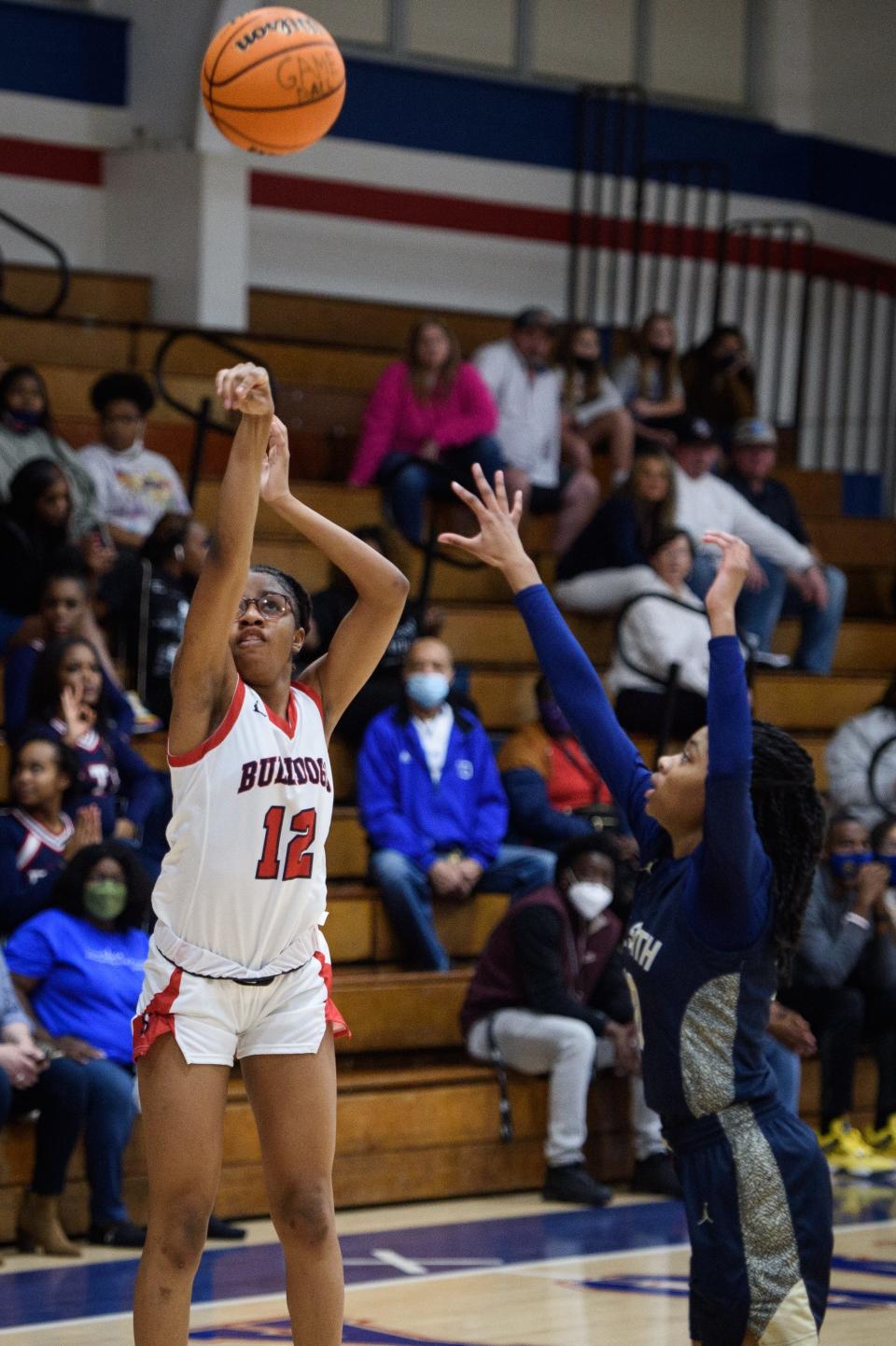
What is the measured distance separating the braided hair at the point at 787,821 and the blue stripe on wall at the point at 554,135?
8736 millimetres

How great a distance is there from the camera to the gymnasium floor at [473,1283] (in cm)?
517

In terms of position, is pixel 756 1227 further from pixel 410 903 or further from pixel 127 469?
pixel 127 469

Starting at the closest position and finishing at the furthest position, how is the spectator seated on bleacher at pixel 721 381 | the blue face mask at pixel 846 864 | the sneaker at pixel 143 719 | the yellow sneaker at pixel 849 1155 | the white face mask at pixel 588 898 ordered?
1. the white face mask at pixel 588 898
2. the yellow sneaker at pixel 849 1155
3. the sneaker at pixel 143 719
4. the blue face mask at pixel 846 864
5. the spectator seated on bleacher at pixel 721 381

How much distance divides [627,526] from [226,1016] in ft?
19.1

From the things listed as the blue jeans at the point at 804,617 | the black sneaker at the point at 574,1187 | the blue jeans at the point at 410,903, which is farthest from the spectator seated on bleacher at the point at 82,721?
the blue jeans at the point at 804,617

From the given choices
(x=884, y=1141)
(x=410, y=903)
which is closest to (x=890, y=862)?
(x=884, y=1141)

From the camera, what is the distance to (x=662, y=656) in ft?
28.9

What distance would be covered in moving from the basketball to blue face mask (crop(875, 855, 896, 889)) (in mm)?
4015

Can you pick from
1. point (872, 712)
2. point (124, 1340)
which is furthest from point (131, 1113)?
point (872, 712)

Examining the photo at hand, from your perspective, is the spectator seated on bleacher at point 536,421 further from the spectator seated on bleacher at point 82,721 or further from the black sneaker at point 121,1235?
the black sneaker at point 121,1235

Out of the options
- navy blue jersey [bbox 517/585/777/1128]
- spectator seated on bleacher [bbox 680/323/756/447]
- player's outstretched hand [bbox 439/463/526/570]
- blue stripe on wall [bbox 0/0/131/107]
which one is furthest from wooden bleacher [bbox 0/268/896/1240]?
navy blue jersey [bbox 517/585/777/1128]

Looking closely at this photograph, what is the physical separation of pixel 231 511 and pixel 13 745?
11.3ft

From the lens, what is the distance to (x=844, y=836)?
804 centimetres

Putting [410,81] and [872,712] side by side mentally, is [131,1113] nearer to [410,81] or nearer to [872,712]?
[872,712]
